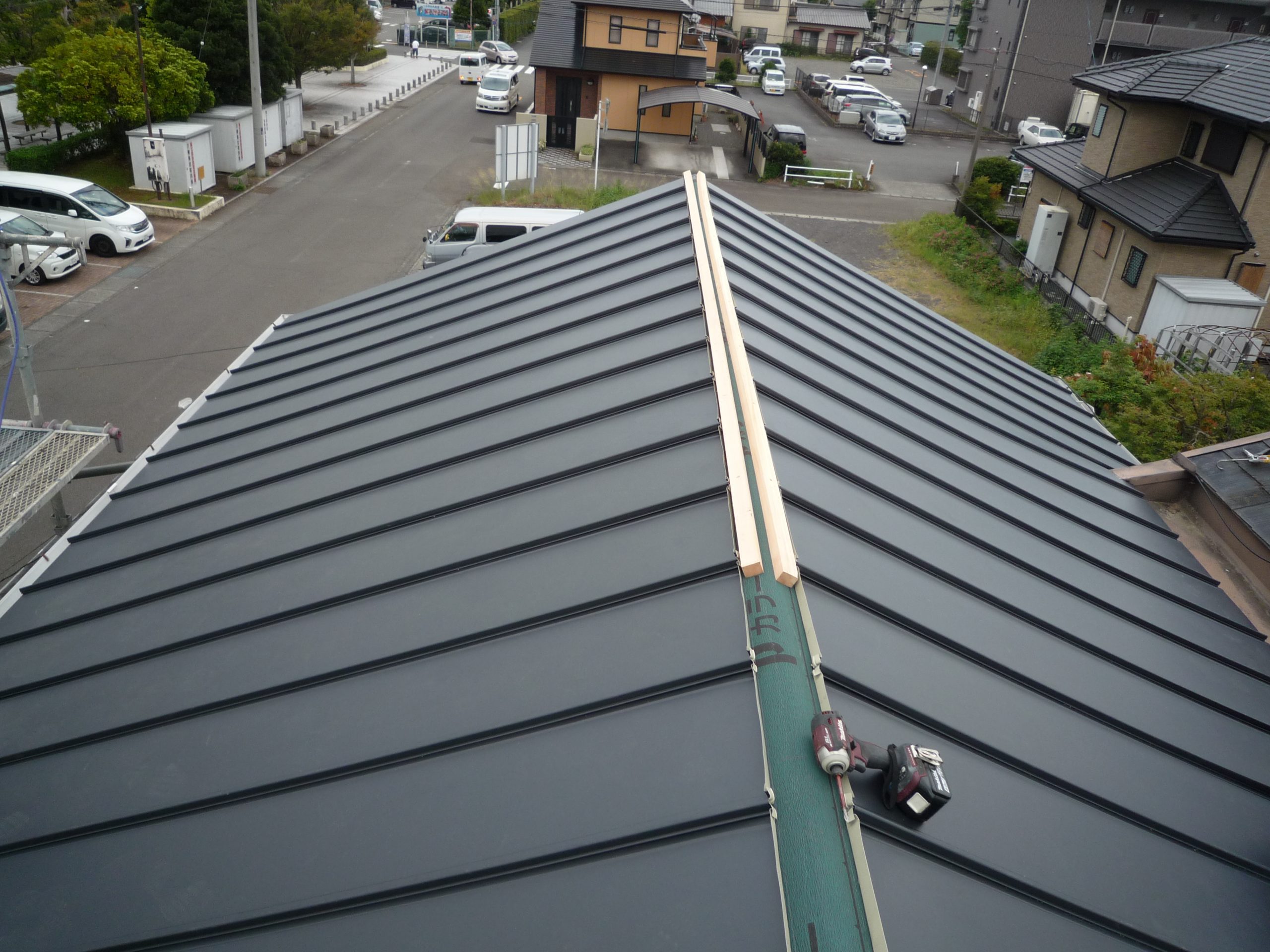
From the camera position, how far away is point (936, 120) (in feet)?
181

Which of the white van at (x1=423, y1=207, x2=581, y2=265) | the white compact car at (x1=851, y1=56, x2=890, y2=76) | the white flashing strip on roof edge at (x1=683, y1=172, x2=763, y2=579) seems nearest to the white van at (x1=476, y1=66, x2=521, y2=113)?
the white van at (x1=423, y1=207, x2=581, y2=265)

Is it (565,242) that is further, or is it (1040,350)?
(1040,350)

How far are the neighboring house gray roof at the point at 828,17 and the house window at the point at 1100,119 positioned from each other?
59.1 metres

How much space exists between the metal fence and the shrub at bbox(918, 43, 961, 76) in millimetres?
45525

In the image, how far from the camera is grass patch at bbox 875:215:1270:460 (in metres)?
14.4

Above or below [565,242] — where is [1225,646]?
below

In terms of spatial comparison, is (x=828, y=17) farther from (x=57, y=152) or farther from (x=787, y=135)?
(x=57, y=152)

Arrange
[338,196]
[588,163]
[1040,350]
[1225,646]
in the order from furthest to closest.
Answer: [588,163]
[338,196]
[1040,350]
[1225,646]

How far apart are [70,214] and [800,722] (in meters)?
27.3

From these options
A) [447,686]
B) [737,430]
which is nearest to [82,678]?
[447,686]

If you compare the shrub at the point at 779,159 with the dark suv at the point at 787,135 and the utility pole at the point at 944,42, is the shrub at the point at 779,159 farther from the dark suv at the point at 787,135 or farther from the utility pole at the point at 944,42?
the utility pole at the point at 944,42

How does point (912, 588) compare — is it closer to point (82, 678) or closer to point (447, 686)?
point (447, 686)

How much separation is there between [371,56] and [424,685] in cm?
5899

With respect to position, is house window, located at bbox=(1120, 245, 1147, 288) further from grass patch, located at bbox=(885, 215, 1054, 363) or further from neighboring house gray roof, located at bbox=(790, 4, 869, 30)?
neighboring house gray roof, located at bbox=(790, 4, 869, 30)
